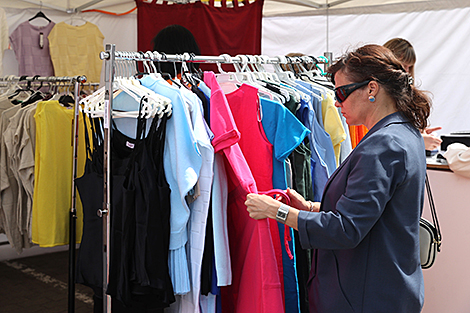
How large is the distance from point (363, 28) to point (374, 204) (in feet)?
11.7

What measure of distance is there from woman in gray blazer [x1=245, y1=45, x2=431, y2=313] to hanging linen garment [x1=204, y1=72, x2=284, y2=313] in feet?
0.81

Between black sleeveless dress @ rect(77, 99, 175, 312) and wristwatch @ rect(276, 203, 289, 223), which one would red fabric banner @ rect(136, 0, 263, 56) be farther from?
wristwatch @ rect(276, 203, 289, 223)

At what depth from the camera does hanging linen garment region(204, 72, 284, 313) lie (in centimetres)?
178

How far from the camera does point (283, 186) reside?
1.91 metres

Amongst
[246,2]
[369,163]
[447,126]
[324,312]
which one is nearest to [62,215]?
[324,312]

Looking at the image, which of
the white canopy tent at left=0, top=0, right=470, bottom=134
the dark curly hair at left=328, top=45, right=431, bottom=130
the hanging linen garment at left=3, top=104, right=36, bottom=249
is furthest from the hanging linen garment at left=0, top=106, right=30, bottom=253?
the dark curly hair at left=328, top=45, right=431, bottom=130

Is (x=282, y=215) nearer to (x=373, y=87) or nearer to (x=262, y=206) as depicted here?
(x=262, y=206)

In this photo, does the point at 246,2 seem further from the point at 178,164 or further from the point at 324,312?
the point at 324,312

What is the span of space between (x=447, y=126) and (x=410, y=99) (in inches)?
121

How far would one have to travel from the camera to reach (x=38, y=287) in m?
3.73

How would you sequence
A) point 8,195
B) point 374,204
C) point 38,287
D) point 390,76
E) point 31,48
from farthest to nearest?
1. point 31,48
2. point 38,287
3. point 8,195
4. point 390,76
5. point 374,204

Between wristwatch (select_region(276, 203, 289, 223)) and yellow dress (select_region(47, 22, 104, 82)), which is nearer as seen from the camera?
wristwatch (select_region(276, 203, 289, 223))

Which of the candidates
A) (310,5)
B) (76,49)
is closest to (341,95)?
(310,5)

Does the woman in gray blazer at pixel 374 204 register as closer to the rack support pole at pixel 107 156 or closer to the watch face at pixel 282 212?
the watch face at pixel 282 212
